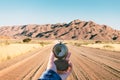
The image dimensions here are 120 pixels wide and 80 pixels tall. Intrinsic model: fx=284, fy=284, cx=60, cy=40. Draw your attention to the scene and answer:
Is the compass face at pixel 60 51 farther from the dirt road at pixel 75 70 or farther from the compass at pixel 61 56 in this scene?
the dirt road at pixel 75 70

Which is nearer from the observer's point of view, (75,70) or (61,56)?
(61,56)

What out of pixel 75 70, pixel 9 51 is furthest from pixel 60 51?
pixel 9 51

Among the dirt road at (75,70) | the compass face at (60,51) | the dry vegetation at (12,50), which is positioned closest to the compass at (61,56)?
the compass face at (60,51)

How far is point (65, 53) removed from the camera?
8.16ft

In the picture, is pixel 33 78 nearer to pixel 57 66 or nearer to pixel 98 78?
pixel 98 78

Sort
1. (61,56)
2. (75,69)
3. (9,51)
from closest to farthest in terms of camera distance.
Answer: (61,56) < (75,69) < (9,51)

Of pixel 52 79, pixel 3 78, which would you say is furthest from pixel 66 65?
pixel 3 78

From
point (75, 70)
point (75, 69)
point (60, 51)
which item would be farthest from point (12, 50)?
point (60, 51)

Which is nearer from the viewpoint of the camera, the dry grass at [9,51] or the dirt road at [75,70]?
the dirt road at [75,70]

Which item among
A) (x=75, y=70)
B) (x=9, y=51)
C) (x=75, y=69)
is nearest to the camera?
(x=75, y=70)

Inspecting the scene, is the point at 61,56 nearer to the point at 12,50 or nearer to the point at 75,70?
Result: the point at 75,70

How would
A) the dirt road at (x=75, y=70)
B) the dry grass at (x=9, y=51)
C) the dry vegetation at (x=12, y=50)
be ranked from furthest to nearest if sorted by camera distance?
the dry vegetation at (x=12, y=50) → the dry grass at (x=9, y=51) → the dirt road at (x=75, y=70)

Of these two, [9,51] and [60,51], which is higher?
[60,51]

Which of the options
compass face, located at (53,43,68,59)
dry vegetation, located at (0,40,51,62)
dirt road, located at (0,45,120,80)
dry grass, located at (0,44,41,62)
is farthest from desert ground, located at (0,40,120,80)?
compass face, located at (53,43,68,59)
